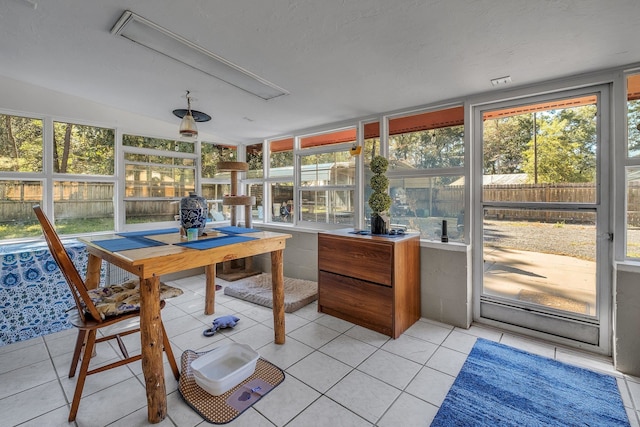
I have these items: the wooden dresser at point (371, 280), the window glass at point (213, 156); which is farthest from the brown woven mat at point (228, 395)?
the window glass at point (213, 156)

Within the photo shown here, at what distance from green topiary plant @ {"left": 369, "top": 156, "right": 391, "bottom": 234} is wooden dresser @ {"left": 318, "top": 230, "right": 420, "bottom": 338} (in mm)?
255

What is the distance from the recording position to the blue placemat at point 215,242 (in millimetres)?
1882

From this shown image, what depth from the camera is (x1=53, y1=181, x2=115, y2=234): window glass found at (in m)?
3.31

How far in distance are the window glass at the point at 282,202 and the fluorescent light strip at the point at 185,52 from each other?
6.06 feet

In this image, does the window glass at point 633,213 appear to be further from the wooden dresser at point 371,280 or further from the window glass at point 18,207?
the window glass at point 18,207

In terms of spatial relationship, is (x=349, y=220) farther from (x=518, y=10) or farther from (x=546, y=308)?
(x=518, y=10)

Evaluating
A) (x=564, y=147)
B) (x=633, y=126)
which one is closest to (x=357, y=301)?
(x=564, y=147)

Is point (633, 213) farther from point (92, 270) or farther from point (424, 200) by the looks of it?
point (92, 270)

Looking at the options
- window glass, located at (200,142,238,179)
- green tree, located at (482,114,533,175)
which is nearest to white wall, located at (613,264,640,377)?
green tree, located at (482,114,533,175)

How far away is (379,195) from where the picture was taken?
9.35 ft

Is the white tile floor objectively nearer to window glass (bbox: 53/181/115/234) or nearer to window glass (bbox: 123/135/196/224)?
window glass (bbox: 53/181/115/234)

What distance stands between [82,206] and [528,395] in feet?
15.3

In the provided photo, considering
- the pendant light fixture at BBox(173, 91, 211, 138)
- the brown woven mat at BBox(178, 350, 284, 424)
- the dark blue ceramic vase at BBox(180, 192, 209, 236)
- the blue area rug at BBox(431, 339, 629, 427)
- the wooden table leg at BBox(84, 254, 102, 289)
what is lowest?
the blue area rug at BBox(431, 339, 629, 427)

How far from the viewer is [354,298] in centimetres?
271
